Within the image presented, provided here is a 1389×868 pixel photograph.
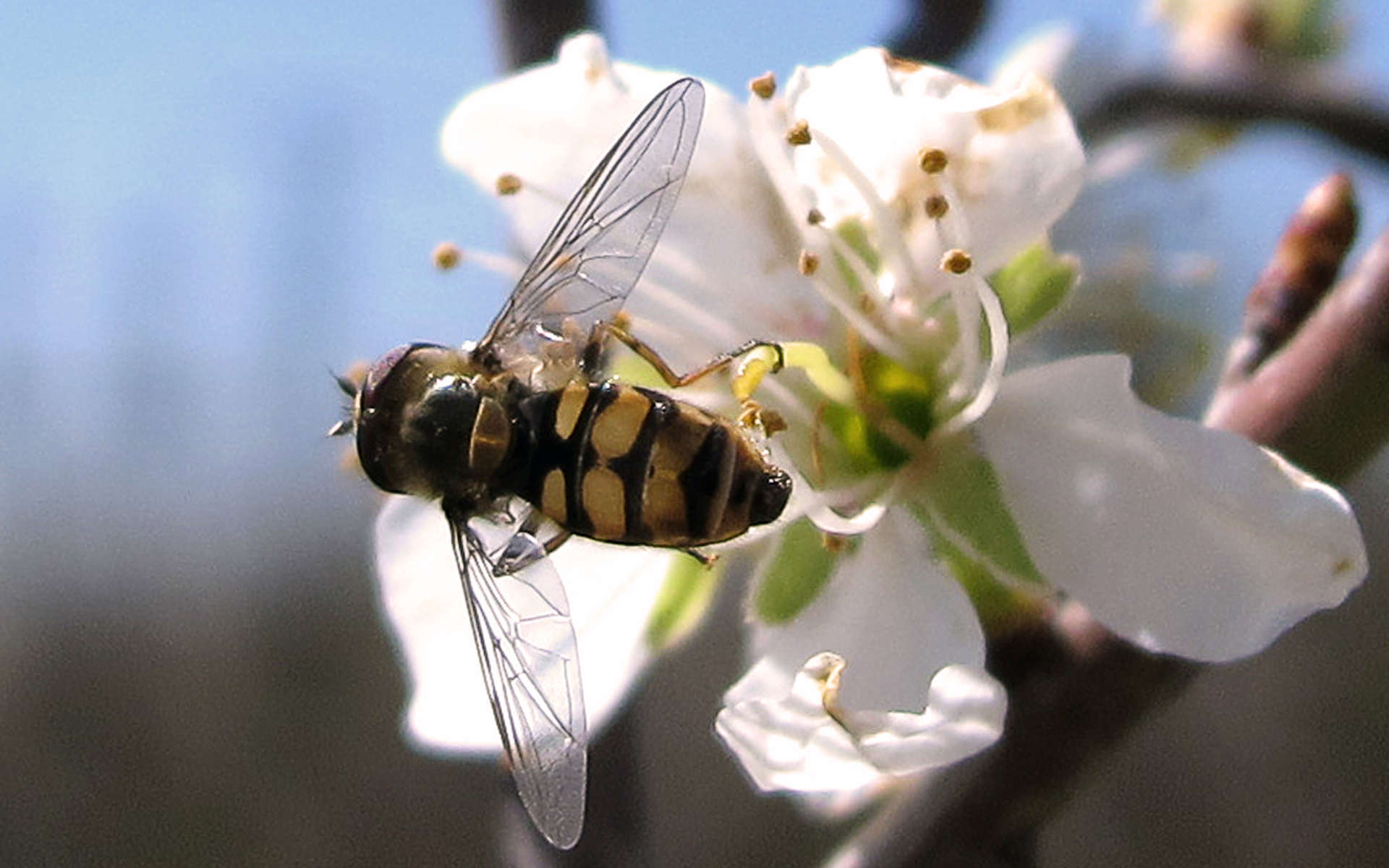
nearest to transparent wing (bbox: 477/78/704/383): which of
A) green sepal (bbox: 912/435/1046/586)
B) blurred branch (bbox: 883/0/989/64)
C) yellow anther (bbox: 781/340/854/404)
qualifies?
yellow anther (bbox: 781/340/854/404)

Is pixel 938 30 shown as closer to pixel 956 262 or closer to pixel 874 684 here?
pixel 956 262

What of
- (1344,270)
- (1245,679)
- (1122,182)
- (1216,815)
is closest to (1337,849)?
(1216,815)

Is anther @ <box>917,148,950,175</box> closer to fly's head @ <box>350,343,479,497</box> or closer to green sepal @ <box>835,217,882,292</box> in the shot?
green sepal @ <box>835,217,882,292</box>

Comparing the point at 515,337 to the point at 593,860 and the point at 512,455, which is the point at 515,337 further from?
the point at 593,860

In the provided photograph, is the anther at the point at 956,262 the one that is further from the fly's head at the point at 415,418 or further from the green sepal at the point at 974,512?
the fly's head at the point at 415,418

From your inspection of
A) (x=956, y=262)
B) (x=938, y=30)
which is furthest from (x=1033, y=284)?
(x=938, y=30)

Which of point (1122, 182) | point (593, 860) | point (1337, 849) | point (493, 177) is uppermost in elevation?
point (493, 177)

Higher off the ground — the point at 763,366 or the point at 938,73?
the point at 938,73

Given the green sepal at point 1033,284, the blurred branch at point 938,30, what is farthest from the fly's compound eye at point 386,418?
the blurred branch at point 938,30
